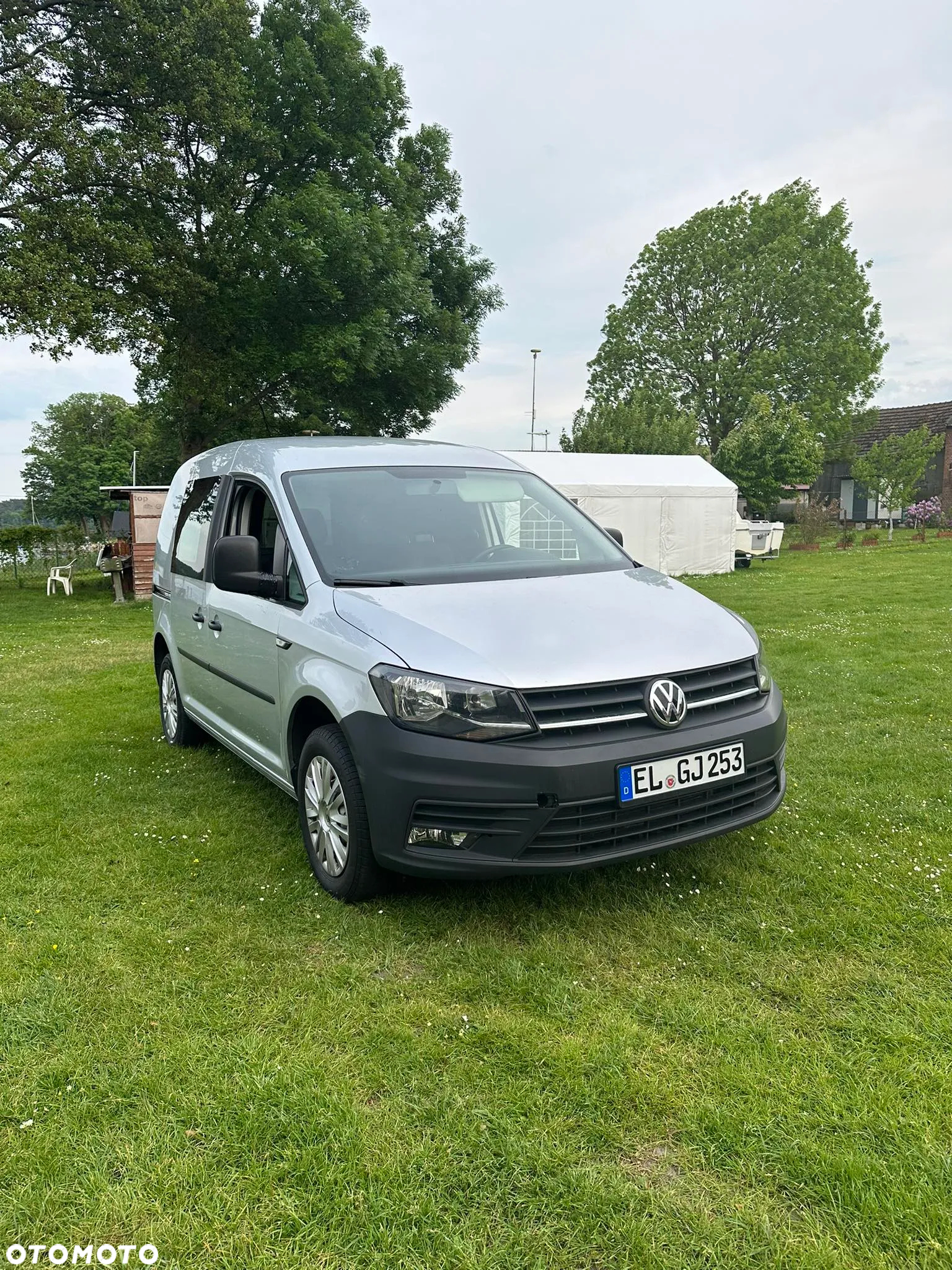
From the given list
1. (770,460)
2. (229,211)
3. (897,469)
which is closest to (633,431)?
(770,460)

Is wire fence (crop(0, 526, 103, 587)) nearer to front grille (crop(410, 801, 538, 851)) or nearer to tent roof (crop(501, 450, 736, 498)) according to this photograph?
tent roof (crop(501, 450, 736, 498))

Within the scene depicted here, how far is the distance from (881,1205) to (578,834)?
1.34 metres

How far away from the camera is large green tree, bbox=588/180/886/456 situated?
138 ft

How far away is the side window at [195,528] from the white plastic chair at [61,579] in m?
14.8

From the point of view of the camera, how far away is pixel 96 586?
2120 centimetres

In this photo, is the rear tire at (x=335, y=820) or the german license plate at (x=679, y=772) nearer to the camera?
the german license plate at (x=679, y=772)

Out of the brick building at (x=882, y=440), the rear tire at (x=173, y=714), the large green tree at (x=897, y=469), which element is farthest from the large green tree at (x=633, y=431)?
the rear tire at (x=173, y=714)

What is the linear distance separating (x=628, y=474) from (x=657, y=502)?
1014 millimetres

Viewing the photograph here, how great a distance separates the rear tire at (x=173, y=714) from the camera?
6.06m

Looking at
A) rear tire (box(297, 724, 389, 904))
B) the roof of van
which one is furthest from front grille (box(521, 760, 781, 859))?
the roof of van

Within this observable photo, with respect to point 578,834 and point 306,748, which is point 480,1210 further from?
point 306,748

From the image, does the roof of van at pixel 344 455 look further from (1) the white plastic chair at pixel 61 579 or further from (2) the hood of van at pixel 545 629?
(1) the white plastic chair at pixel 61 579

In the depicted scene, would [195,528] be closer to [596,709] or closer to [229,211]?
[596,709]

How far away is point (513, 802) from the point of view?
9.88 ft
